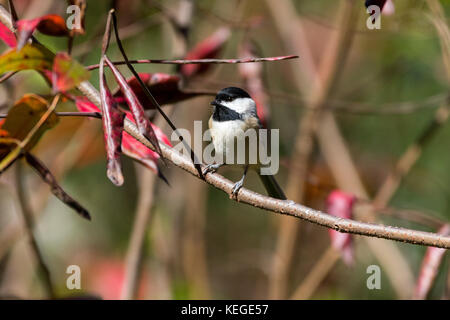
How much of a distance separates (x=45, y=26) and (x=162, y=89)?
305mm

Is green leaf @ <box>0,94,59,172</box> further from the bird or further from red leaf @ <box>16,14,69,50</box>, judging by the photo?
the bird

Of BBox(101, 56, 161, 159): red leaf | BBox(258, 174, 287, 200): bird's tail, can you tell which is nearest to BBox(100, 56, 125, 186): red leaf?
BBox(101, 56, 161, 159): red leaf

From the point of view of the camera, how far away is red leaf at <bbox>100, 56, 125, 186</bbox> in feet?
2.40

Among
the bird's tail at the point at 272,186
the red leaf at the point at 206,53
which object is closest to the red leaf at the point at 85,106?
the bird's tail at the point at 272,186

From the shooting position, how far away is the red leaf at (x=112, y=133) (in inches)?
28.8

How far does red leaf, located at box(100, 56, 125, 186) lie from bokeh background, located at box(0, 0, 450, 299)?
38.2 inches

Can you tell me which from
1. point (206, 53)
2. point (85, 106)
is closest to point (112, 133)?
point (85, 106)

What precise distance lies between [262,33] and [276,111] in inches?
22.0

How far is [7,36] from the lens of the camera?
946 mm

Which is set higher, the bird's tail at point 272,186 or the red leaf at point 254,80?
the red leaf at point 254,80

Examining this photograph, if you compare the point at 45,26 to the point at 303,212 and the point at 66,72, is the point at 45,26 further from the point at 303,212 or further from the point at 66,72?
the point at 303,212

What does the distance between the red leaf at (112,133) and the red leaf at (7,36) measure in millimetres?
250

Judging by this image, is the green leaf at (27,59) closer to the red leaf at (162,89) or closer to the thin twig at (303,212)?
the thin twig at (303,212)

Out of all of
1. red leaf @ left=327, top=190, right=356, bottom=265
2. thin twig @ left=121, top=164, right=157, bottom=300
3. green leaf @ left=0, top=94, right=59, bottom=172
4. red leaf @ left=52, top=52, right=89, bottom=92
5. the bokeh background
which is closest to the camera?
red leaf @ left=52, top=52, right=89, bottom=92
